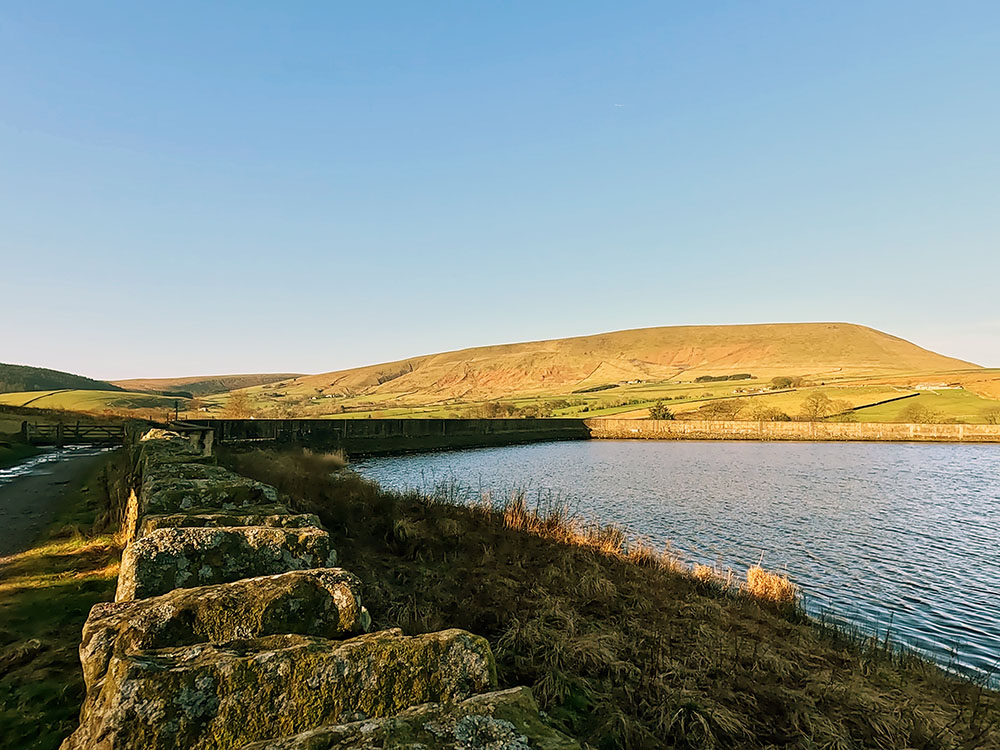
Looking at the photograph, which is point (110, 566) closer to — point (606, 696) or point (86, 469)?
point (606, 696)

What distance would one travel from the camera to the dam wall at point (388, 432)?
45.5m

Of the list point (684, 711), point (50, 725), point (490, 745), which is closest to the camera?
A: point (490, 745)

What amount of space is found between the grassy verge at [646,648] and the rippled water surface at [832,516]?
313 cm

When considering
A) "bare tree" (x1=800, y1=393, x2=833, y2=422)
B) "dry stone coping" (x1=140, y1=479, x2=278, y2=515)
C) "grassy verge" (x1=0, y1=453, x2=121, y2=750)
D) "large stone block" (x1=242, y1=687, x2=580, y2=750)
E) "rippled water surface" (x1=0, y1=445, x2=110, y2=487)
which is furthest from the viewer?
"bare tree" (x1=800, y1=393, x2=833, y2=422)

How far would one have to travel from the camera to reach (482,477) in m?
33.4

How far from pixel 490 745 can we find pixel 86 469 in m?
22.1

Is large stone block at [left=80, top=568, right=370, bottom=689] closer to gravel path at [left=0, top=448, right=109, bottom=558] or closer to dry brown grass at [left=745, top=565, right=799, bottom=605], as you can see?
gravel path at [left=0, top=448, right=109, bottom=558]

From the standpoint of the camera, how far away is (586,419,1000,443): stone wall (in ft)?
216

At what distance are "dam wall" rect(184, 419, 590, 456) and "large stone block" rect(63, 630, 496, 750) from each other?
36657 millimetres

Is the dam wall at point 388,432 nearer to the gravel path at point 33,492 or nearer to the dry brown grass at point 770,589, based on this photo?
the gravel path at point 33,492

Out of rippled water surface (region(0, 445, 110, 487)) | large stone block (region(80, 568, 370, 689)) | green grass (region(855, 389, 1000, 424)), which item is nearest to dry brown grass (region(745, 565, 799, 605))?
large stone block (region(80, 568, 370, 689))

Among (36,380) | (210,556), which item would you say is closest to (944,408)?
(210,556)

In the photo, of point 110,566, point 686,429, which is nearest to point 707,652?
point 110,566

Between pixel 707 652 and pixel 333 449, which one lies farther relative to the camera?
pixel 333 449
